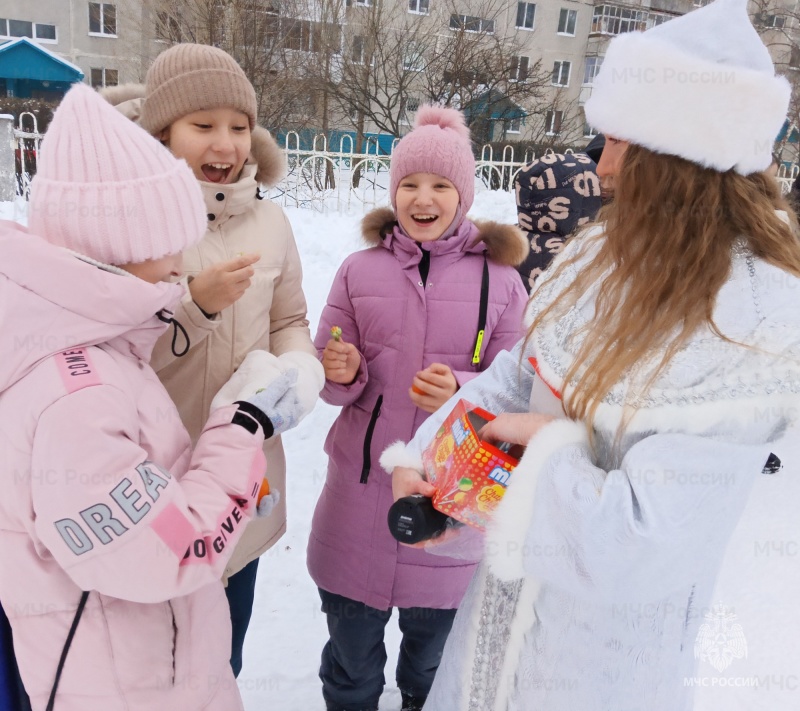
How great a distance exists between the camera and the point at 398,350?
2086mm

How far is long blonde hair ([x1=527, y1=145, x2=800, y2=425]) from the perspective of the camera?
1.10 meters

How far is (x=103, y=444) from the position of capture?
3.62ft

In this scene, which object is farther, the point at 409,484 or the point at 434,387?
the point at 434,387

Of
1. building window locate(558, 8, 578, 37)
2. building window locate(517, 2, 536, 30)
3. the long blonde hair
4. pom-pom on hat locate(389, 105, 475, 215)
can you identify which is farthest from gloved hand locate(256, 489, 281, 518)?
building window locate(558, 8, 578, 37)

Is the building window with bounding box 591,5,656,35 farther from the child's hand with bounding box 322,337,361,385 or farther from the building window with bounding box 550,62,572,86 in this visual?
the child's hand with bounding box 322,337,361,385

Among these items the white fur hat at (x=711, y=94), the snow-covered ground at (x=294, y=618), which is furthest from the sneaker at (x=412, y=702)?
the white fur hat at (x=711, y=94)

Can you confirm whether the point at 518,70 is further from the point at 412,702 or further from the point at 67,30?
the point at 67,30

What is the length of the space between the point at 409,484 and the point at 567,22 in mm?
26908

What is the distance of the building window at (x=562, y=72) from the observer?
959 inches

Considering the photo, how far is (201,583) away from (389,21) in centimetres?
1443

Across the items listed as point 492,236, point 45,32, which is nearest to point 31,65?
point 45,32

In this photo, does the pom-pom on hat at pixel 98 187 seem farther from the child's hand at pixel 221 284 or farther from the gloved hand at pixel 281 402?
the gloved hand at pixel 281 402

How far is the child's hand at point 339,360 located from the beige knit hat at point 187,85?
747mm

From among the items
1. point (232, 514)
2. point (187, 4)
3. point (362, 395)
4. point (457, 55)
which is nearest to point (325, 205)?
point (187, 4)
